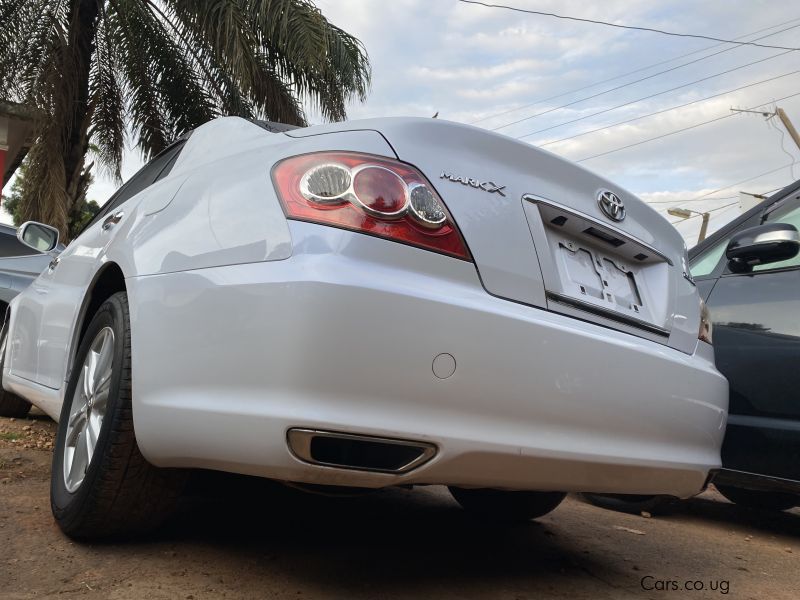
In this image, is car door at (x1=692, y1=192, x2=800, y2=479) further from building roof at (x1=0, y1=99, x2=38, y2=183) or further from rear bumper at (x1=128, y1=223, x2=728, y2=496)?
building roof at (x1=0, y1=99, x2=38, y2=183)

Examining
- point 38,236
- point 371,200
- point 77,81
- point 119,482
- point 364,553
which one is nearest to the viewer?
point 371,200

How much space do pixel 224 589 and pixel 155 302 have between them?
30.8 inches

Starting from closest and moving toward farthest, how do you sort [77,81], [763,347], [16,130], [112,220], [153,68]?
1. [112,220]
2. [763,347]
3. [77,81]
4. [153,68]
5. [16,130]

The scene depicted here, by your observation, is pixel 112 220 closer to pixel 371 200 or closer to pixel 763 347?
pixel 371 200

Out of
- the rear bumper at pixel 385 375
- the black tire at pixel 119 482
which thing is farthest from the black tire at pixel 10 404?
the rear bumper at pixel 385 375

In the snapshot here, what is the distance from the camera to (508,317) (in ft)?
6.16

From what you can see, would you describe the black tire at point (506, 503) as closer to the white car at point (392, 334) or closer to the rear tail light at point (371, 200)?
the white car at point (392, 334)

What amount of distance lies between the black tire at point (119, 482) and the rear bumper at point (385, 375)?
107 millimetres

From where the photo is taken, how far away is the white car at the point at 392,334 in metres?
1.75

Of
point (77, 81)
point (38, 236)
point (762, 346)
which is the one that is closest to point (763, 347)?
point (762, 346)

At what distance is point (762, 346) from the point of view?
10.6 ft

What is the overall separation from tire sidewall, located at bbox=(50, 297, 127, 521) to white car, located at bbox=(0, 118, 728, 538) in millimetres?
10

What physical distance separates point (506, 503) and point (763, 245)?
1478 mm

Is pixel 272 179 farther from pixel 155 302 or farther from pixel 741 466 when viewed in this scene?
pixel 741 466
